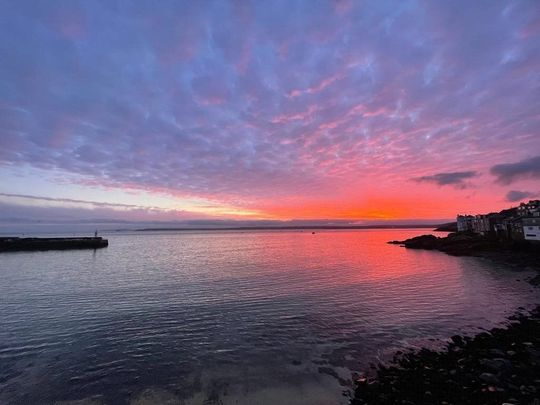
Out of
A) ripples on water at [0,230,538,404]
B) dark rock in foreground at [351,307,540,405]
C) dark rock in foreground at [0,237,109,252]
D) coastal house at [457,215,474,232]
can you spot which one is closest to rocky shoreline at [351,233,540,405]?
dark rock in foreground at [351,307,540,405]

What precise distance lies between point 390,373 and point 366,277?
2526cm

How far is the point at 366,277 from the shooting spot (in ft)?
116

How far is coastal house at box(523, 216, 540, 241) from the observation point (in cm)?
5483

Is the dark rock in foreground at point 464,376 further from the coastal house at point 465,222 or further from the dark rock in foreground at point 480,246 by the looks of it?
the coastal house at point 465,222

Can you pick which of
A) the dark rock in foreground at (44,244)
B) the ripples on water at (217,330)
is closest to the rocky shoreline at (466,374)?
the ripples on water at (217,330)

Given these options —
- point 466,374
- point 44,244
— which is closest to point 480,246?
point 466,374

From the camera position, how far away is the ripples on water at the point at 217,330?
36.1 feet

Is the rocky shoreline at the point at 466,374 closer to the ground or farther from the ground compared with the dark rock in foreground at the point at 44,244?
closer to the ground

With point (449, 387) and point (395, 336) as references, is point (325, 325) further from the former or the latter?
point (449, 387)

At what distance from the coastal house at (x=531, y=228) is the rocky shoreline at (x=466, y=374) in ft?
172

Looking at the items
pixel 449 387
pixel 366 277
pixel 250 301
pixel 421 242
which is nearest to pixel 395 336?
pixel 449 387

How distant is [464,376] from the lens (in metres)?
10.6

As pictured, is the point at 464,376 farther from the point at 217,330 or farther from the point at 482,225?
the point at 482,225

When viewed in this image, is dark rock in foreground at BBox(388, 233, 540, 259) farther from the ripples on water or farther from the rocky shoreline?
the rocky shoreline
